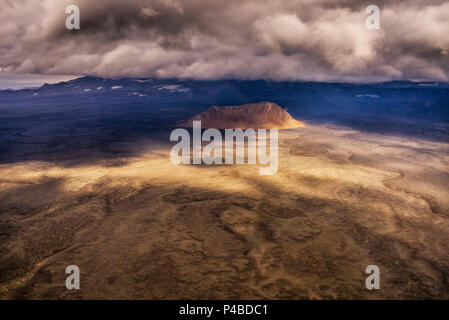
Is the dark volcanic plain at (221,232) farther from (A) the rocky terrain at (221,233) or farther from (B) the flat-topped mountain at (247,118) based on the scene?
(B) the flat-topped mountain at (247,118)

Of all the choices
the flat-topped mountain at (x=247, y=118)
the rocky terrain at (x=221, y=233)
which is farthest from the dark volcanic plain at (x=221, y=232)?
the flat-topped mountain at (x=247, y=118)

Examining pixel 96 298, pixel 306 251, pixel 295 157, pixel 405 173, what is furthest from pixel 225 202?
pixel 405 173

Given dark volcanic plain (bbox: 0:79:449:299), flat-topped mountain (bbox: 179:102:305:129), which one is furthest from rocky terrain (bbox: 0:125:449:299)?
flat-topped mountain (bbox: 179:102:305:129)

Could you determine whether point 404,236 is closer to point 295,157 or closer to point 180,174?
point 180,174

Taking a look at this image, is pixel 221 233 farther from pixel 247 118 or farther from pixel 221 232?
pixel 247 118

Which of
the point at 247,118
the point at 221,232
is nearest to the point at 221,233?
the point at 221,232

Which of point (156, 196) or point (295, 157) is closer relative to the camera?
point (156, 196)

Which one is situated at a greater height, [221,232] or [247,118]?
[247,118]
